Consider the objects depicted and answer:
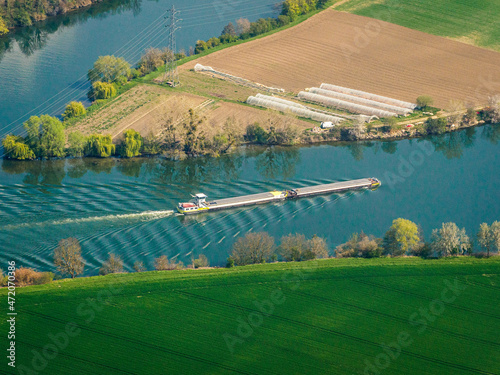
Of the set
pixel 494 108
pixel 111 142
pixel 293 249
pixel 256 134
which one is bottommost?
pixel 293 249

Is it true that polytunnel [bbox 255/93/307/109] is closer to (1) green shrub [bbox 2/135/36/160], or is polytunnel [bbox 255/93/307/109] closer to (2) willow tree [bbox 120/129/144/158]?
(2) willow tree [bbox 120/129/144/158]

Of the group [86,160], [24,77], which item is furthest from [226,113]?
[24,77]

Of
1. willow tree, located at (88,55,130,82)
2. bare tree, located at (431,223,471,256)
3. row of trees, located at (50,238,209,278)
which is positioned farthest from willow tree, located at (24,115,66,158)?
bare tree, located at (431,223,471,256)

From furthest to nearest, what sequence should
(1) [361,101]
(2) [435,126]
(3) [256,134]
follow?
(1) [361,101]
(2) [435,126]
(3) [256,134]

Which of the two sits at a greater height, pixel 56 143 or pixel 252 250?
pixel 56 143

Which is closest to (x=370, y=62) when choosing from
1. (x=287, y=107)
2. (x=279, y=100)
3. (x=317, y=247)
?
(x=279, y=100)

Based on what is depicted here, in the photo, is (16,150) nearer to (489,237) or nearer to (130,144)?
(130,144)
